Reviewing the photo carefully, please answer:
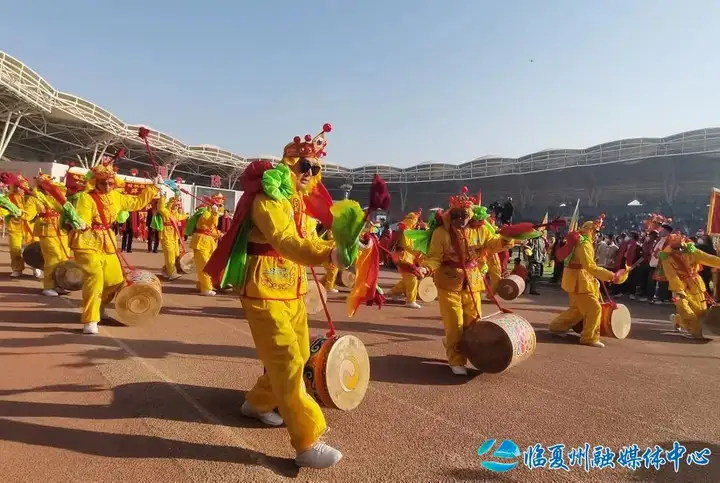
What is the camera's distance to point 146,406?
350 cm

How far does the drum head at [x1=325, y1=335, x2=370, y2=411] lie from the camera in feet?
9.86

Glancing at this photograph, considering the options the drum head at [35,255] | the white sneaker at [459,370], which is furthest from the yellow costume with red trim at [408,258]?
the drum head at [35,255]

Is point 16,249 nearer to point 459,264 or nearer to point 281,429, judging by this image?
point 281,429

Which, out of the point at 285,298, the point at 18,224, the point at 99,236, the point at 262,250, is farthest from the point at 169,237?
the point at 285,298

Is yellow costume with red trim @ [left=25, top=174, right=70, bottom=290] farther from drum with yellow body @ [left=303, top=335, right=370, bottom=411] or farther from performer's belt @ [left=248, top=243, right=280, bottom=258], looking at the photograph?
drum with yellow body @ [left=303, top=335, right=370, bottom=411]

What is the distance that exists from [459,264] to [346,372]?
212 cm

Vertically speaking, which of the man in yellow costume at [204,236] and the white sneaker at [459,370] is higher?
the man in yellow costume at [204,236]

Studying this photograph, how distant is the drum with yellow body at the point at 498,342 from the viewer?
4.21 metres

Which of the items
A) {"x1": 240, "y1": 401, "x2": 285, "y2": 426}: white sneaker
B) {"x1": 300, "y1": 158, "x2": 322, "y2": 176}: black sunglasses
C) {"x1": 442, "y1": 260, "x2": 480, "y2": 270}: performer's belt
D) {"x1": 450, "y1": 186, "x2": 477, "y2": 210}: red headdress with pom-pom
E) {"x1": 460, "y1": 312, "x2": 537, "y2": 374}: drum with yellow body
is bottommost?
{"x1": 240, "y1": 401, "x2": 285, "y2": 426}: white sneaker

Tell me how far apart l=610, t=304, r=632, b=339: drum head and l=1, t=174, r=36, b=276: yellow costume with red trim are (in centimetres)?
1057

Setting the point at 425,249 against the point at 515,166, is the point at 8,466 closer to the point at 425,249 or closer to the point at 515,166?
the point at 425,249


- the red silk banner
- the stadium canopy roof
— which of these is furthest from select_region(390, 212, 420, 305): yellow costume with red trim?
the stadium canopy roof

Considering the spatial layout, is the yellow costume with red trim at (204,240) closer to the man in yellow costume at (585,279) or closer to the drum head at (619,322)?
the man in yellow costume at (585,279)

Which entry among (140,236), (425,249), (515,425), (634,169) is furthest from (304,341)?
(634,169)
